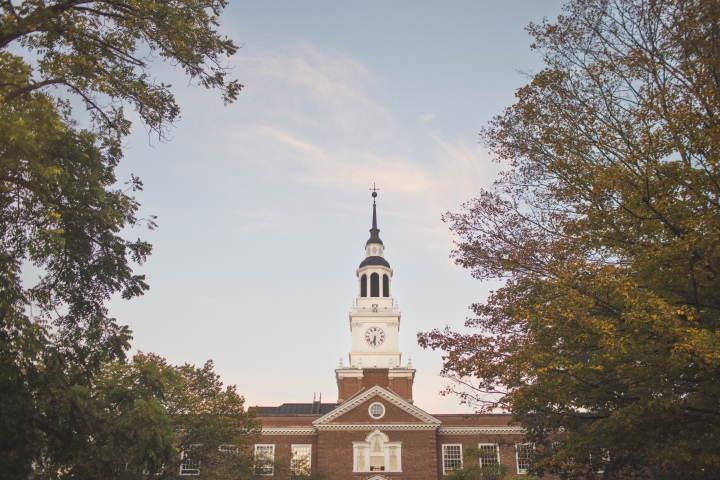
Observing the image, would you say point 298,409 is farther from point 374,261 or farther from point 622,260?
point 622,260

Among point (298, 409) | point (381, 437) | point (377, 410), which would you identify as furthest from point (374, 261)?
point (381, 437)

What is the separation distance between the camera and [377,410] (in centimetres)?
4538

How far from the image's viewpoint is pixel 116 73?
492 inches

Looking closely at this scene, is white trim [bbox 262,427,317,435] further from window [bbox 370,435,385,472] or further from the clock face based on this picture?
the clock face

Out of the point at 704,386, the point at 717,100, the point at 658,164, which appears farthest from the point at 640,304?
the point at 717,100

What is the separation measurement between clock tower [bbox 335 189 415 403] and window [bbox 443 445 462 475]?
6603 millimetres

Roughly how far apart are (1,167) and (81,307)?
4250mm

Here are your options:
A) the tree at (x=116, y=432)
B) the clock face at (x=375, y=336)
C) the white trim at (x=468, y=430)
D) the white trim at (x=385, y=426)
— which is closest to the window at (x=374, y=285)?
the clock face at (x=375, y=336)

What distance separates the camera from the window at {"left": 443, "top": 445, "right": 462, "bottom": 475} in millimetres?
44862

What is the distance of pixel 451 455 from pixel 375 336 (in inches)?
511

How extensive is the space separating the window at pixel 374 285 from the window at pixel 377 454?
14.8 metres

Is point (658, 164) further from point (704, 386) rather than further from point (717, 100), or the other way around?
point (704, 386)

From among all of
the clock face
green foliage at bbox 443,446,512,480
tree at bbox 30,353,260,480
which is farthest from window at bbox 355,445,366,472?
tree at bbox 30,353,260,480

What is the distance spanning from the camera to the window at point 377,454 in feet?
143
